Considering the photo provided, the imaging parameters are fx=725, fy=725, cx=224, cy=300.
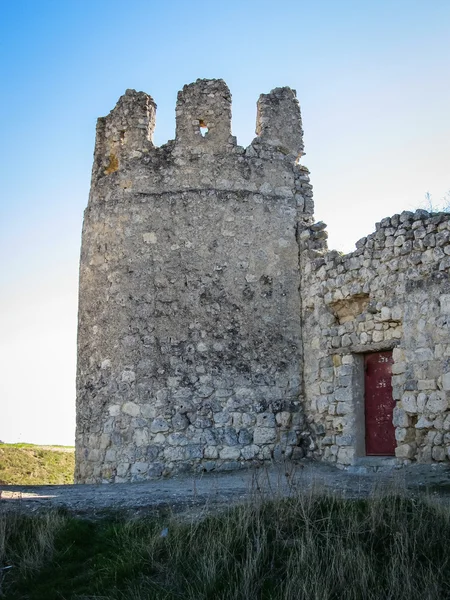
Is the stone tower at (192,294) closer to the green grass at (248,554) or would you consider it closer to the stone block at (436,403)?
the stone block at (436,403)

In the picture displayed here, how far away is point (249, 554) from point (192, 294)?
18.8 ft

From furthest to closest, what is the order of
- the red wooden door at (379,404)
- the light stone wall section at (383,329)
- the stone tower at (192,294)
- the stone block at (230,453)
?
the stone tower at (192,294)
the stone block at (230,453)
the red wooden door at (379,404)
the light stone wall section at (383,329)

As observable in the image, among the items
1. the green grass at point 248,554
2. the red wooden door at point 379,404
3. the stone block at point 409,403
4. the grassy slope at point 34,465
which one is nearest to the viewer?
the green grass at point 248,554

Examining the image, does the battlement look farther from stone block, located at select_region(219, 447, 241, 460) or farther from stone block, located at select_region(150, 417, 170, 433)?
stone block, located at select_region(219, 447, 241, 460)

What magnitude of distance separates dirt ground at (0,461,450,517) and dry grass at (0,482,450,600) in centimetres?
37

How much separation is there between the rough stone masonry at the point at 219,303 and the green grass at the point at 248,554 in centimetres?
350

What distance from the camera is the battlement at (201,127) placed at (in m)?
11.6

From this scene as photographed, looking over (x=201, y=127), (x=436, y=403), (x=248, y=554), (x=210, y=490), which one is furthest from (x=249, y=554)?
(x=201, y=127)

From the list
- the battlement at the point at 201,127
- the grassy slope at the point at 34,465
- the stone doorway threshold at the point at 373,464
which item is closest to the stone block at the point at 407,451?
the stone doorway threshold at the point at 373,464

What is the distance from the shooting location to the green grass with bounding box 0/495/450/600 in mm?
5379

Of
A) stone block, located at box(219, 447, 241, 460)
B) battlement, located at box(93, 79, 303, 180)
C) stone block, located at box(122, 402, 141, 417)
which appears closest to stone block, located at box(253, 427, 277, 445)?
stone block, located at box(219, 447, 241, 460)

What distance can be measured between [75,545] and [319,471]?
4309 millimetres

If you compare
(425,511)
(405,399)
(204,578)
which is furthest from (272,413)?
(204,578)

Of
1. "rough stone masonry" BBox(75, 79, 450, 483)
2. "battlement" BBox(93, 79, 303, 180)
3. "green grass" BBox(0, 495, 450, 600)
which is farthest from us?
"battlement" BBox(93, 79, 303, 180)
